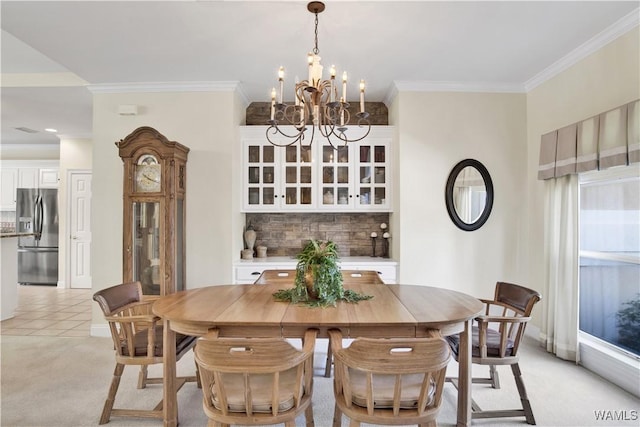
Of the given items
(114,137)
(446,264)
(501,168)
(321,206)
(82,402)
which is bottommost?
(82,402)

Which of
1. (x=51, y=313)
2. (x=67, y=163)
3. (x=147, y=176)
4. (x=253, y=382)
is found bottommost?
(x=51, y=313)

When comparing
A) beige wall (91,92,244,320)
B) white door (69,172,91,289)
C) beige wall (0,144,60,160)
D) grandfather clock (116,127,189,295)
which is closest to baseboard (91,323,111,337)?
beige wall (91,92,244,320)

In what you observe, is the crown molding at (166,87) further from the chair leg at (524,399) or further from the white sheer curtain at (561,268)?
the chair leg at (524,399)

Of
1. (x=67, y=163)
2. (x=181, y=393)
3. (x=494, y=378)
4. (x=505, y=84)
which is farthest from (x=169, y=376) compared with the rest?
(x=67, y=163)

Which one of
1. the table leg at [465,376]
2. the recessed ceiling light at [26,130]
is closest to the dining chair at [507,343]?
the table leg at [465,376]

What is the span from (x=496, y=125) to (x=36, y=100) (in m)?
5.37

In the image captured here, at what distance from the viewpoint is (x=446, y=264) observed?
379 cm

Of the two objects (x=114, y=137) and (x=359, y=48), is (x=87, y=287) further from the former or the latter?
(x=359, y=48)

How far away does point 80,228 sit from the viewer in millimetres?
6285

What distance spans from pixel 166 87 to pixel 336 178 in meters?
2.08

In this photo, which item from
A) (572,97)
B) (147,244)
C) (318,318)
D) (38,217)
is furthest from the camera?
(38,217)

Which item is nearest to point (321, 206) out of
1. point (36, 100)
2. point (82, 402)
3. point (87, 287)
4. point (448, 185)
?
point (448, 185)

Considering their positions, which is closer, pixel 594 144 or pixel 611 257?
pixel 594 144

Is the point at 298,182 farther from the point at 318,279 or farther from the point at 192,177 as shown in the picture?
the point at 318,279
